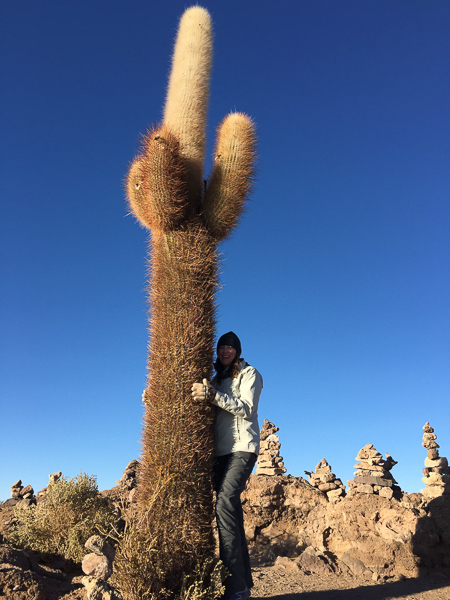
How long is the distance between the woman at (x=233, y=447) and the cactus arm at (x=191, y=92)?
2.34 meters

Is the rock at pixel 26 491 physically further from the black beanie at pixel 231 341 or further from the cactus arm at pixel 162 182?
the cactus arm at pixel 162 182

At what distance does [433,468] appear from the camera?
38.8 feet

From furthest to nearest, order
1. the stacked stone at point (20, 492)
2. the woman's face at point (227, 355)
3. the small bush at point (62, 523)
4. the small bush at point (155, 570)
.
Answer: the stacked stone at point (20, 492) < the small bush at point (62, 523) < the woman's face at point (227, 355) < the small bush at point (155, 570)

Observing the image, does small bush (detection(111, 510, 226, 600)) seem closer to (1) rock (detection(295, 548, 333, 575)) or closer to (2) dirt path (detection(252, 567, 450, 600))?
(2) dirt path (detection(252, 567, 450, 600))

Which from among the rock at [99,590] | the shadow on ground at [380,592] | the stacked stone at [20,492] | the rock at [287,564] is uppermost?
the stacked stone at [20,492]

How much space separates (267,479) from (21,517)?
19.6 ft

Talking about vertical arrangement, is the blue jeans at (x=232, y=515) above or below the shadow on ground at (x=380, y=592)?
above

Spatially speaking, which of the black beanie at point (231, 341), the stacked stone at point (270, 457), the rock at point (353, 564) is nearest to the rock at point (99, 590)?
the black beanie at point (231, 341)

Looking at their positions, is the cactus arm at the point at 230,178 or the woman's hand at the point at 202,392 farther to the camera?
the cactus arm at the point at 230,178

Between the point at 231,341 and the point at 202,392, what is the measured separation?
3.00 ft

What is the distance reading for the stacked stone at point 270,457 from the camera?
41.2ft

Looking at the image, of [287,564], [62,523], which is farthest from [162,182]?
[287,564]

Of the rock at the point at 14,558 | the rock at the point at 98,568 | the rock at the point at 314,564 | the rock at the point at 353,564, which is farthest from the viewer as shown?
the rock at the point at 353,564

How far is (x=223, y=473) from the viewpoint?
4.73 metres
